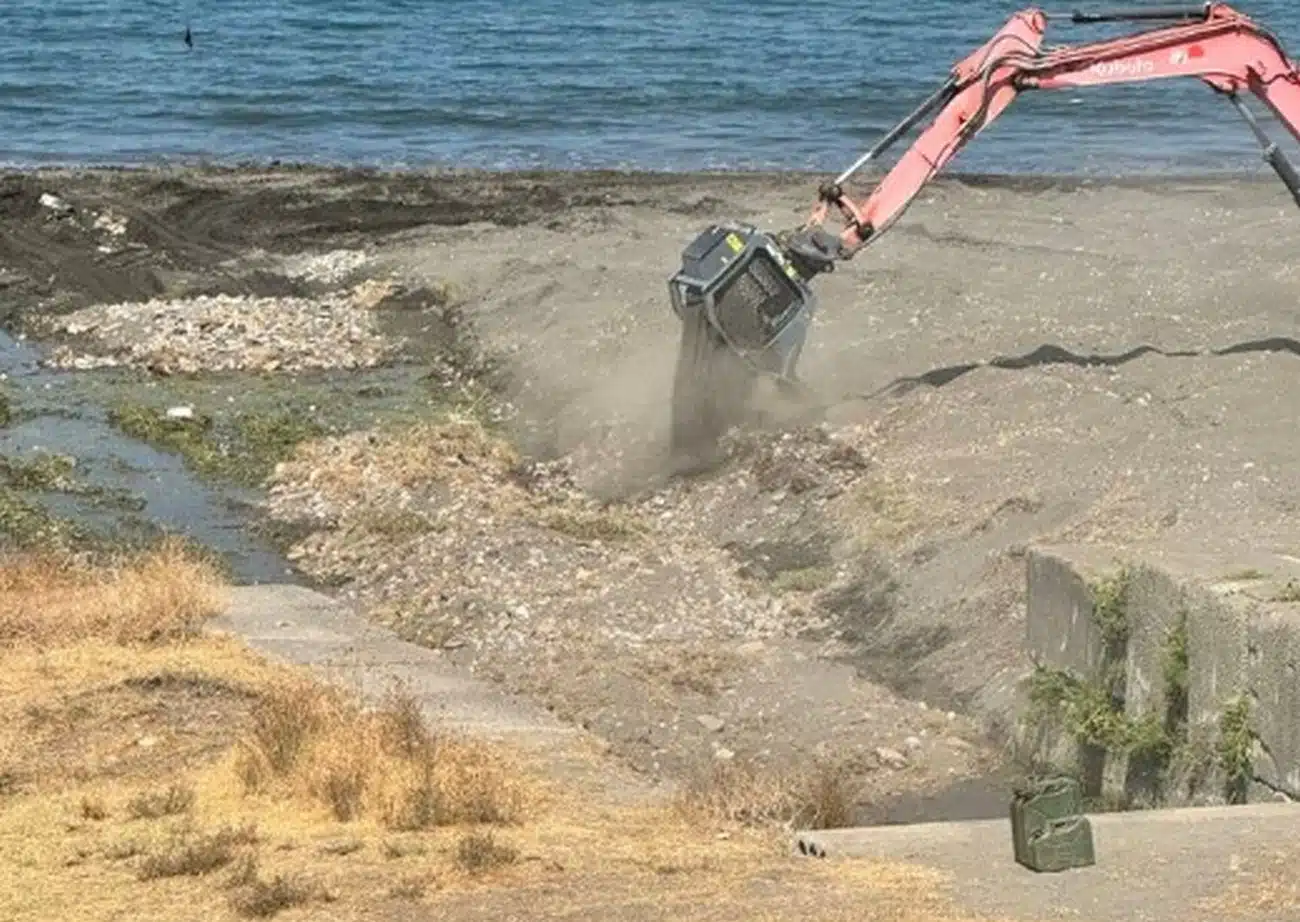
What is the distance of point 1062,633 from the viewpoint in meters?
13.5

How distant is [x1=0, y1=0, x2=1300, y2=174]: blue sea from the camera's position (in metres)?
37.5

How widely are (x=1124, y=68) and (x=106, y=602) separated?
8.14 meters

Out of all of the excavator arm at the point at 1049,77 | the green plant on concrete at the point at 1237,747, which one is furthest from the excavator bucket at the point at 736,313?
the green plant on concrete at the point at 1237,747

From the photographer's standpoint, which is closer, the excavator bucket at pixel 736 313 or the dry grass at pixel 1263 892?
the dry grass at pixel 1263 892

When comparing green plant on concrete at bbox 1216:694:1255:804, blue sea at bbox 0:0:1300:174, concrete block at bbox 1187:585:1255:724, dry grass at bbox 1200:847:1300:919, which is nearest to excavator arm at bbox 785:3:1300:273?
concrete block at bbox 1187:585:1255:724

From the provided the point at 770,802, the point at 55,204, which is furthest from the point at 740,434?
the point at 55,204

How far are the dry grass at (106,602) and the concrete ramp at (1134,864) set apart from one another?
5.78 m

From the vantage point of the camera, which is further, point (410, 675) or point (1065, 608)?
point (410, 675)

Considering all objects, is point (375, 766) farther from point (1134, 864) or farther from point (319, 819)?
point (1134, 864)

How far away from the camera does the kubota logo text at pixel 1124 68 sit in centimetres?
1888

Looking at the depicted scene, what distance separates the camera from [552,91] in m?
43.5

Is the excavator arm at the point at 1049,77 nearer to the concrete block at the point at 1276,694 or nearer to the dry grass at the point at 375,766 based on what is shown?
the dry grass at the point at 375,766

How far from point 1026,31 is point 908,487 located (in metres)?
3.61

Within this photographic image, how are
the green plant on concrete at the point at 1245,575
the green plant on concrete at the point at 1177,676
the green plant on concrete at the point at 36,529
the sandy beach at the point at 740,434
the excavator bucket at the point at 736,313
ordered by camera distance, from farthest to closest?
the excavator bucket at the point at 736,313, the green plant on concrete at the point at 36,529, the sandy beach at the point at 740,434, the green plant on concrete at the point at 1177,676, the green plant on concrete at the point at 1245,575
